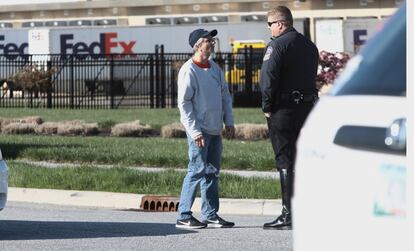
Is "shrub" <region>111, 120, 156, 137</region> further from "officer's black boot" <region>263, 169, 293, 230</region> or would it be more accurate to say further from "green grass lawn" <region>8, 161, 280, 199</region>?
"officer's black boot" <region>263, 169, 293, 230</region>

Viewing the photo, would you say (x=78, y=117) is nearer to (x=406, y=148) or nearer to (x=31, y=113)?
(x=31, y=113)

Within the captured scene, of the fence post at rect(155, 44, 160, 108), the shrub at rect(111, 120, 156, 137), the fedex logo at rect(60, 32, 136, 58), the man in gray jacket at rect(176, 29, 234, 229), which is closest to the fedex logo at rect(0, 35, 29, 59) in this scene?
the fedex logo at rect(60, 32, 136, 58)

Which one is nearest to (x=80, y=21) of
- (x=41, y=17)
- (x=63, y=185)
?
(x=41, y=17)

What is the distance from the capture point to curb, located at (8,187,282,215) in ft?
39.3

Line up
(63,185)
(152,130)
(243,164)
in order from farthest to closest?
(152,130) → (243,164) → (63,185)

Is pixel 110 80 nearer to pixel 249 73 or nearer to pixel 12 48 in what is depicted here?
pixel 249 73

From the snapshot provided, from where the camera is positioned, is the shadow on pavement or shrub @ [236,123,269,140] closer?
the shadow on pavement

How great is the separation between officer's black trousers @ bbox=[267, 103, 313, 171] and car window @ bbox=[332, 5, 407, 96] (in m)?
5.73

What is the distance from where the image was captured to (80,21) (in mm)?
48969

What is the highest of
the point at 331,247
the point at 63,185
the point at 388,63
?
the point at 388,63

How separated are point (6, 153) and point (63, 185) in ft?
13.4

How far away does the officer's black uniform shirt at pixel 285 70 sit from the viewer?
376 inches

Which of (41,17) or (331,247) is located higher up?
(41,17)

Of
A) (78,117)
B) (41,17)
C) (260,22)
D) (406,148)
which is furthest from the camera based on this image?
(41,17)
